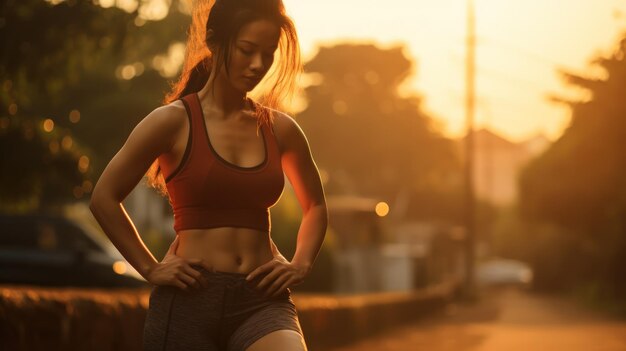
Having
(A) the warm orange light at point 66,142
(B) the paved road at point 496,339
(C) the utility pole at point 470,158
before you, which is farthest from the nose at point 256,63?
(C) the utility pole at point 470,158

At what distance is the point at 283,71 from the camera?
13.1 ft

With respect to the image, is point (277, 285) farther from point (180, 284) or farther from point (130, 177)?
point (130, 177)

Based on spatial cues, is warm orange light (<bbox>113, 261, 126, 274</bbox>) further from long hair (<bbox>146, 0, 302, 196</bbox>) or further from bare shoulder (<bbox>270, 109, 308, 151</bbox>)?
bare shoulder (<bbox>270, 109, 308, 151</bbox>)

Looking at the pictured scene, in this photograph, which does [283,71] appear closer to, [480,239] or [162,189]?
[162,189]

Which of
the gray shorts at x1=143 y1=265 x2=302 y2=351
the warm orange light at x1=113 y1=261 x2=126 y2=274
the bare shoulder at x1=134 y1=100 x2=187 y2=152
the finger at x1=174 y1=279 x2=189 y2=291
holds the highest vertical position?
the bare shoulder at x1=134 y1=100 x2=187 y2=152

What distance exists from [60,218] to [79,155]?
11.1 feet

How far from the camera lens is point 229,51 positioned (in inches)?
148

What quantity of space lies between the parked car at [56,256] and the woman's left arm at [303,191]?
1541cm

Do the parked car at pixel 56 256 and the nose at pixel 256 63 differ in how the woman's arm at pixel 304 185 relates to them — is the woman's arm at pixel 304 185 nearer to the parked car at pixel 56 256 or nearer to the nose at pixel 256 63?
the nose at pixel 256 63

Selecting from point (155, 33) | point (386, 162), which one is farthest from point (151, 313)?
point (386, 162)

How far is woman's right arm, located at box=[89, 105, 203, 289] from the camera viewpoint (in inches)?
146

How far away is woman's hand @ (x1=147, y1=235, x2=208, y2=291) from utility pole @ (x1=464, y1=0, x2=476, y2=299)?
40988mm

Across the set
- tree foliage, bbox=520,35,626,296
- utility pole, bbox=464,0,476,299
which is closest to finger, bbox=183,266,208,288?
tree foliage, bbox=520,35,626,296

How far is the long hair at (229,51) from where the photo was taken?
375cm
